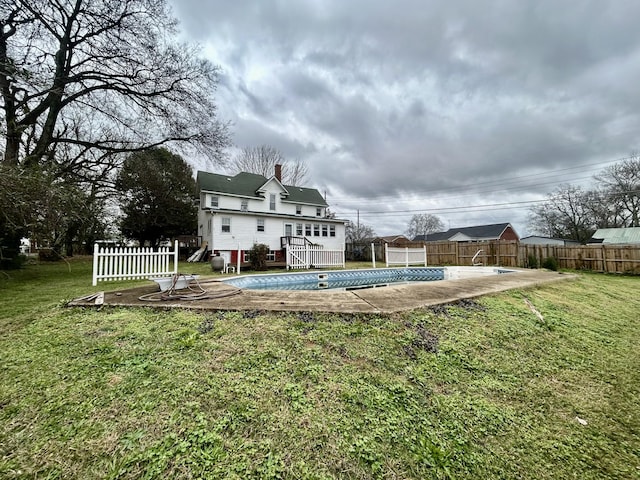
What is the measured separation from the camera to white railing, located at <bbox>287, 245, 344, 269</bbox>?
534 inches

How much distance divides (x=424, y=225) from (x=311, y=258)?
40861mm

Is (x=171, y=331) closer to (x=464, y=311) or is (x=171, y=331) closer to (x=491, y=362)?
(x=491, y=362)

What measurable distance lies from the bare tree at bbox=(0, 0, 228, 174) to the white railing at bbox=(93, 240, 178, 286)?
5.00 m

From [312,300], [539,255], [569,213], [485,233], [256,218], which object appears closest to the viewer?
[312,300]

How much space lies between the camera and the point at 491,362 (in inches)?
107

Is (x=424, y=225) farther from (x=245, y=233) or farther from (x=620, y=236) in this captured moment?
(x=245, y=233)

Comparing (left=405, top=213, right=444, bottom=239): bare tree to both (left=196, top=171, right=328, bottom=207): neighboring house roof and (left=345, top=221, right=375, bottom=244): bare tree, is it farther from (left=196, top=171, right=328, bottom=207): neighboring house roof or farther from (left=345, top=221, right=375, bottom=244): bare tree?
(left=196, top=171, right=328, bottom=207): neighboring house roof

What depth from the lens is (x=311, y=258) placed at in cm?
1389

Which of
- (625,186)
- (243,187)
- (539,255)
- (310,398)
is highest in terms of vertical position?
(625,186)

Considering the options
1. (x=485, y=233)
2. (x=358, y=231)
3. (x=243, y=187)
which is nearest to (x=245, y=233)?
(x=243, y=187)

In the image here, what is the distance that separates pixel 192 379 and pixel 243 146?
93.5ft

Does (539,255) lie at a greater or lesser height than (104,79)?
lesser

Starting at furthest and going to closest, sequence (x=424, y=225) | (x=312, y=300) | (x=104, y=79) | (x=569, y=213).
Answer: (x=424, y=225)
(x=569, y=213)
(x=104, y=79)
(x=312, y=300)

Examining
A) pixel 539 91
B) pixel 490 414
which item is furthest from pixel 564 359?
pixel 539 91
